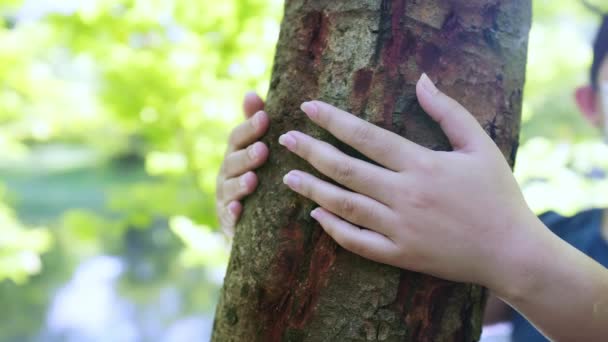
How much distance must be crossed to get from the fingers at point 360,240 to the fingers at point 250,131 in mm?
225

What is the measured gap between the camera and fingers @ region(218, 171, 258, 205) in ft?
2.83

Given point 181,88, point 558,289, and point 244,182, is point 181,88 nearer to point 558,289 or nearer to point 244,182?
point 244,182

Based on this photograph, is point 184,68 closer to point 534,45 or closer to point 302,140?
point 302,140

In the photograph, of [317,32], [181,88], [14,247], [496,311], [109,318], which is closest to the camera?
[317,32]

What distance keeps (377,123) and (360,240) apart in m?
0.18

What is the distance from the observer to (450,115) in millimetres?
723

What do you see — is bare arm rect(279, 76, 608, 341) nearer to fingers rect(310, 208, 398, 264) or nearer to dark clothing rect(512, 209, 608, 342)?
fingers rect(310, 208, 398, 264)

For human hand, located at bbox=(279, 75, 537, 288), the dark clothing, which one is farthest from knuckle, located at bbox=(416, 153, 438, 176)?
the dark clothing

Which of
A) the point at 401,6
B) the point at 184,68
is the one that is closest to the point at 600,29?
the point at 401,6

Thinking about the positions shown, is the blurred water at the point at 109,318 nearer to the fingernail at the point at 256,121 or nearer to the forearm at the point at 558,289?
the fingernail at the point at 256,121

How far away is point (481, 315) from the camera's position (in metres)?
0.81

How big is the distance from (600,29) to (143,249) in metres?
10.2

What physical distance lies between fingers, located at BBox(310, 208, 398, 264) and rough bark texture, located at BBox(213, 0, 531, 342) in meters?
0.03

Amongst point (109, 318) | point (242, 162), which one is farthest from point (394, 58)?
point (109, 318)
